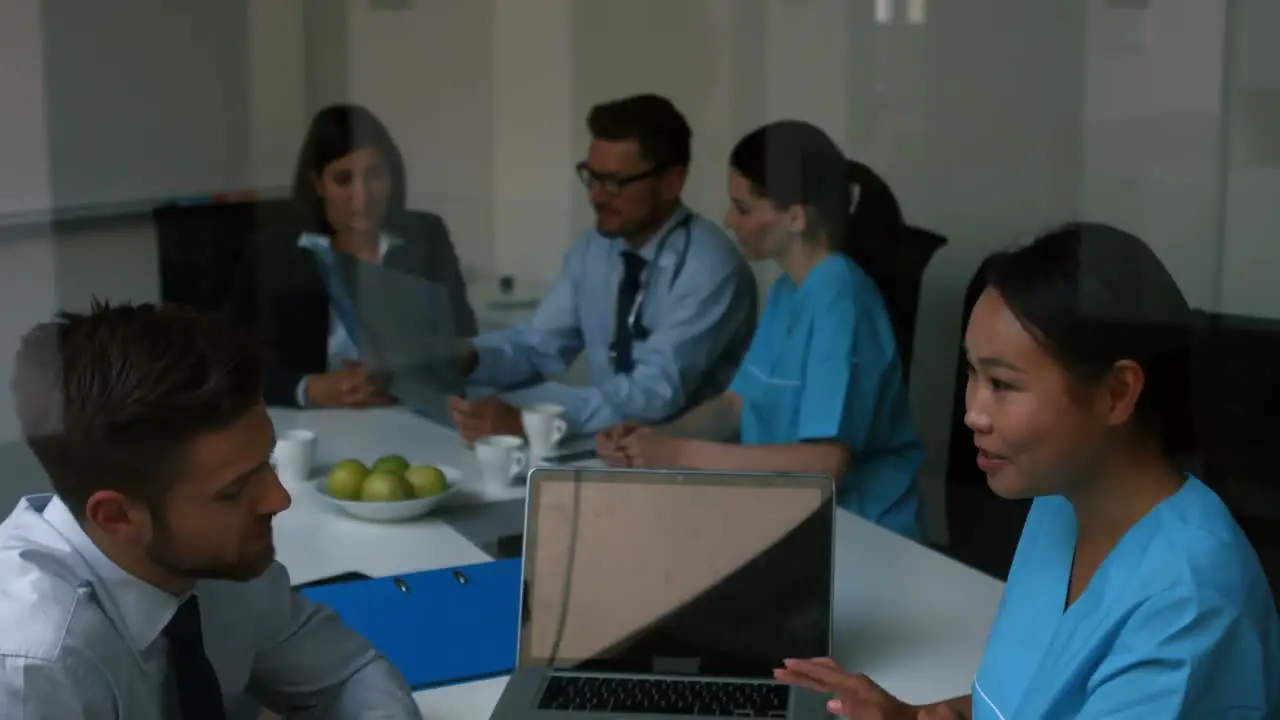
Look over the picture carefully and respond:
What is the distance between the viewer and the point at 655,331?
2824 millimetres

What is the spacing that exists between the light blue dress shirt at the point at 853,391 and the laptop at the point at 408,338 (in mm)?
583

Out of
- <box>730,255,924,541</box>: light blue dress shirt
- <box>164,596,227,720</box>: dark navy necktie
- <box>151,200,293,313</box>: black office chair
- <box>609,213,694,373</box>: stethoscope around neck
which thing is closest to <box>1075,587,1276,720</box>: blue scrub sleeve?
<box>164,596,227,720</box>: dark navy necktie

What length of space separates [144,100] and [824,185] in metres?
1.92

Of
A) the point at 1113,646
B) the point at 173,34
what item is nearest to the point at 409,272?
the point at 173,34

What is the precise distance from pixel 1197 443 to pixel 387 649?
806 millimetres

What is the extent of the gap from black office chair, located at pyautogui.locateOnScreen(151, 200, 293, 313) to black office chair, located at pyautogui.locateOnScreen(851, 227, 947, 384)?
4.88ft

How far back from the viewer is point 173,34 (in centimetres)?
374

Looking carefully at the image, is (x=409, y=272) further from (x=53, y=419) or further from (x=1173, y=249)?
(x=53, y=419)

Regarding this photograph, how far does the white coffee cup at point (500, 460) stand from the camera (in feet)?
6.72

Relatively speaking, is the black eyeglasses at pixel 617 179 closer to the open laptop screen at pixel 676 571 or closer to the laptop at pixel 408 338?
the laptop at pixel 408 338

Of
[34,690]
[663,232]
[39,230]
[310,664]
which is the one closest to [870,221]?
[663,232]

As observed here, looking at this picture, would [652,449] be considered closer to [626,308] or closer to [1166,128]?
[626,308]

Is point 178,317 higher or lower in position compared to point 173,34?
lower

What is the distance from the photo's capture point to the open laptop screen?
1423 mm
